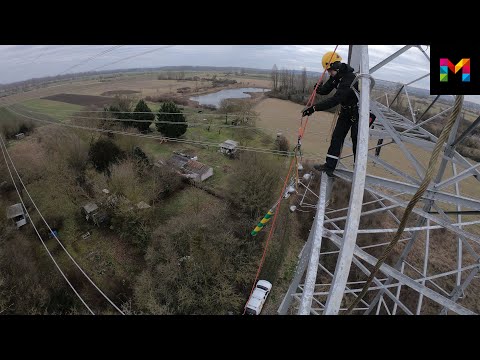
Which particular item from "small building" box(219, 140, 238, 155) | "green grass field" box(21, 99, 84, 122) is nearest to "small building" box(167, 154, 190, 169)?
"small building" box(219, 140, 238, 155)

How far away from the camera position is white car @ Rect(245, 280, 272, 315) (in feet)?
42.1

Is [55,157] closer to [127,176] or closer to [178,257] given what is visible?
[127,176]

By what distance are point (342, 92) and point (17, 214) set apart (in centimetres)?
2082

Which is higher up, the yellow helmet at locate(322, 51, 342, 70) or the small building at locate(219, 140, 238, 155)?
the yellow helmet at locate(322, 51, 342, 70)

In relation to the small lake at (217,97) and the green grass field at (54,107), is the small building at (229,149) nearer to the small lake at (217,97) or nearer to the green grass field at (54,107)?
the small lake at (217,97)

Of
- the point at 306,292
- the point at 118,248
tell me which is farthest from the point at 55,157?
the point at 306,292

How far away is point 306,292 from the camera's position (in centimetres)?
331

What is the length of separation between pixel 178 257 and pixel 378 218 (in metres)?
15.3

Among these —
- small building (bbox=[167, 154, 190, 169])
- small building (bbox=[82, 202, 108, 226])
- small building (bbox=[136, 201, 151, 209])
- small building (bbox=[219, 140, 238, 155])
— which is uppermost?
small building (bbox=[219, 140, 238, 155])

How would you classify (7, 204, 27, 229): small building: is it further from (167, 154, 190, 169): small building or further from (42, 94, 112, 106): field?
(42, 94, 112, 106): field

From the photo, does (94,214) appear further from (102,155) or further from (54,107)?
(54,107)

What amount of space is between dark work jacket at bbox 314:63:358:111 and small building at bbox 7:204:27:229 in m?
20.3

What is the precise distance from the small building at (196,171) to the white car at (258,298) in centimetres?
1133

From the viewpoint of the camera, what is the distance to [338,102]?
532 centimetres
